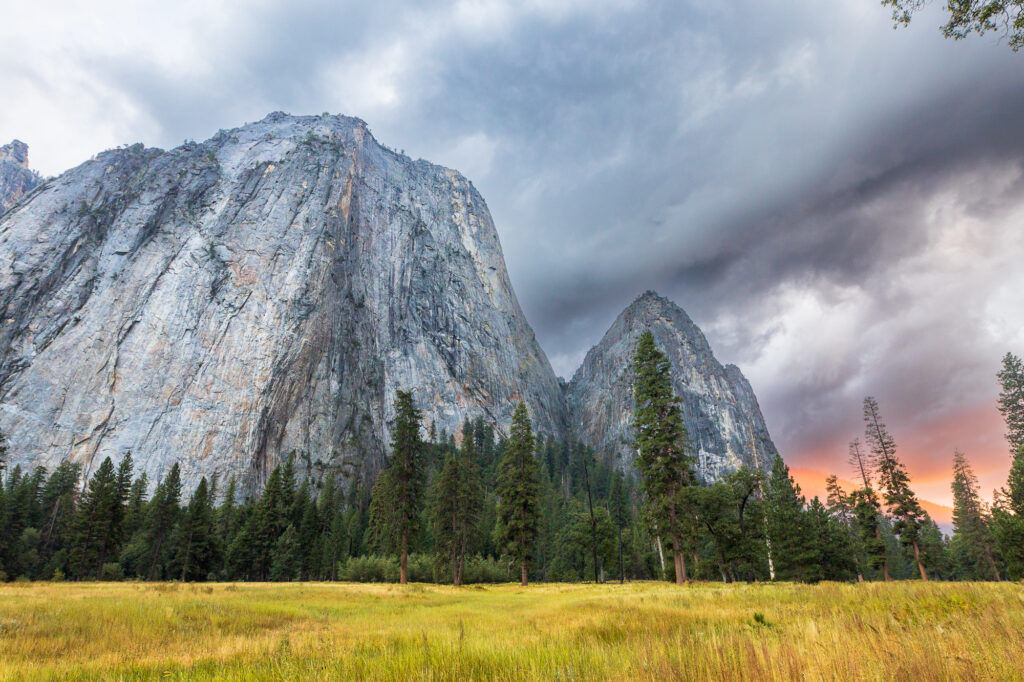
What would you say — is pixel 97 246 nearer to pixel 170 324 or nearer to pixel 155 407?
pixel 170 324

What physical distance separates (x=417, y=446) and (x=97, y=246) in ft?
419

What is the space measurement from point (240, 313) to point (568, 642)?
121243mm

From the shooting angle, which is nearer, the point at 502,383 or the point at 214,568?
the point at 214,568

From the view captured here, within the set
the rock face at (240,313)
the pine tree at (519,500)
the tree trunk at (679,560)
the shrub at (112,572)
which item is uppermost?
the rock face at (240,313)

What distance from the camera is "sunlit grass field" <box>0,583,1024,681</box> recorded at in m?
4.28


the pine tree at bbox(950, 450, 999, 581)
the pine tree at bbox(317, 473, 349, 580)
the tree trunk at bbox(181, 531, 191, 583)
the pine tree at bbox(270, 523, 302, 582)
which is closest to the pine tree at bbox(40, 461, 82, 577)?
the tree trunk at bbox(181, 531, 191, 583)

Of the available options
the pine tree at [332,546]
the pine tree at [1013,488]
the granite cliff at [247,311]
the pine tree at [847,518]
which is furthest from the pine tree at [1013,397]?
the granite cliff at [247,311]

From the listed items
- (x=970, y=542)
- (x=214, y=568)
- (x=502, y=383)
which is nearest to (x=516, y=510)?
(x=214, y=568)

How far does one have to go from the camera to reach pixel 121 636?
990cm

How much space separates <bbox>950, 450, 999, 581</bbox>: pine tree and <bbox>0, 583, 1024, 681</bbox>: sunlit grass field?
66.1 metres

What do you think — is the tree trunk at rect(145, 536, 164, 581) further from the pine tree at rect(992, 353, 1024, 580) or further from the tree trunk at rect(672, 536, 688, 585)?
the pine tree at rect(992, 353, 1024, 580)

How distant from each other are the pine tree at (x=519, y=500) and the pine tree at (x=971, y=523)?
55.3 metres

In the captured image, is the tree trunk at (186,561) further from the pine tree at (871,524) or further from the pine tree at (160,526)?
the pine tree at (871,524)

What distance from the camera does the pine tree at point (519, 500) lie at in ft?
130
